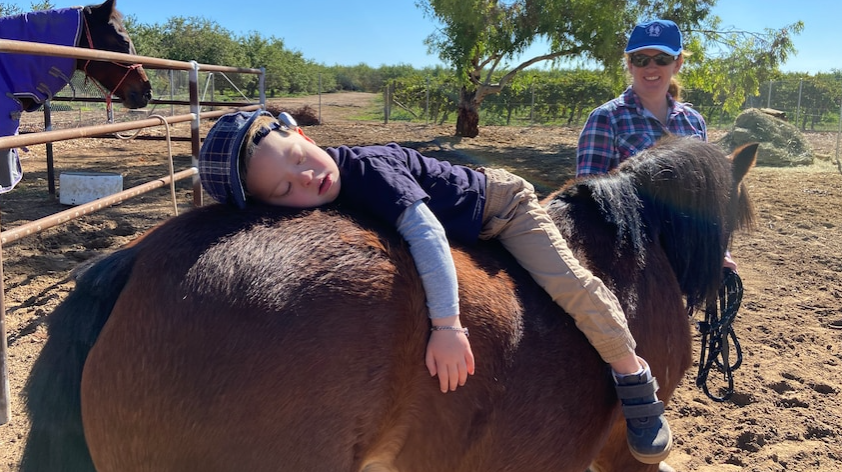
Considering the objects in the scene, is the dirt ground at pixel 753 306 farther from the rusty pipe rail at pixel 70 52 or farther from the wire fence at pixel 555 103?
the wire fence at pixel 555 103

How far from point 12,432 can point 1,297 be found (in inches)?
28.0

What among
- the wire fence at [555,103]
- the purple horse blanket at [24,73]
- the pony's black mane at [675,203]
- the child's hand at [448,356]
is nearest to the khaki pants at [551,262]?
the pony's black mane at [675,203]

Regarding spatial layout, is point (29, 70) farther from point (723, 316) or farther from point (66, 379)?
point (723, 316)

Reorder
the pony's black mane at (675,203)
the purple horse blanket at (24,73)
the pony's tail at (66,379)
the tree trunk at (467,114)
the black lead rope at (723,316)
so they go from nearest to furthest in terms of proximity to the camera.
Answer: the pony's tail at (66,379) → the pony's black mane at (675,203) → the black lead rope at (723,316) → the purple horse blanket at (24,73) → the tree trunk at (467,114)

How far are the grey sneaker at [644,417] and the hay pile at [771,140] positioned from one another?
1269 centimetres

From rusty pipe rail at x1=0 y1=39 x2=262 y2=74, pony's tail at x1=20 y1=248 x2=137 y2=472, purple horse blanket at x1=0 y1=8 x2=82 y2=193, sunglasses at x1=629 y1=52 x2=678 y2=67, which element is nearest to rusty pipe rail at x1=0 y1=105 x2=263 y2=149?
rusty pipe rail at x1=0 y1=39 x2=262 y2=74

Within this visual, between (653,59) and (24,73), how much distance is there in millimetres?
4192

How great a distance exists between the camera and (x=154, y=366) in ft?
4.12

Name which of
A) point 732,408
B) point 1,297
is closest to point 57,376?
point 1,297

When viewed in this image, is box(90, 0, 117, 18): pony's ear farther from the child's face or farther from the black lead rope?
the black lead rope

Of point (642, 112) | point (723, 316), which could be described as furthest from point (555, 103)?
point (723, 316)

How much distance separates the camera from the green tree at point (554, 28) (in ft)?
46.4

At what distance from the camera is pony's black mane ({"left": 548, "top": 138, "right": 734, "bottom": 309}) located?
6.97 ft

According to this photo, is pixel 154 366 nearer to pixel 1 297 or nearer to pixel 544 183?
pixel 1 297
